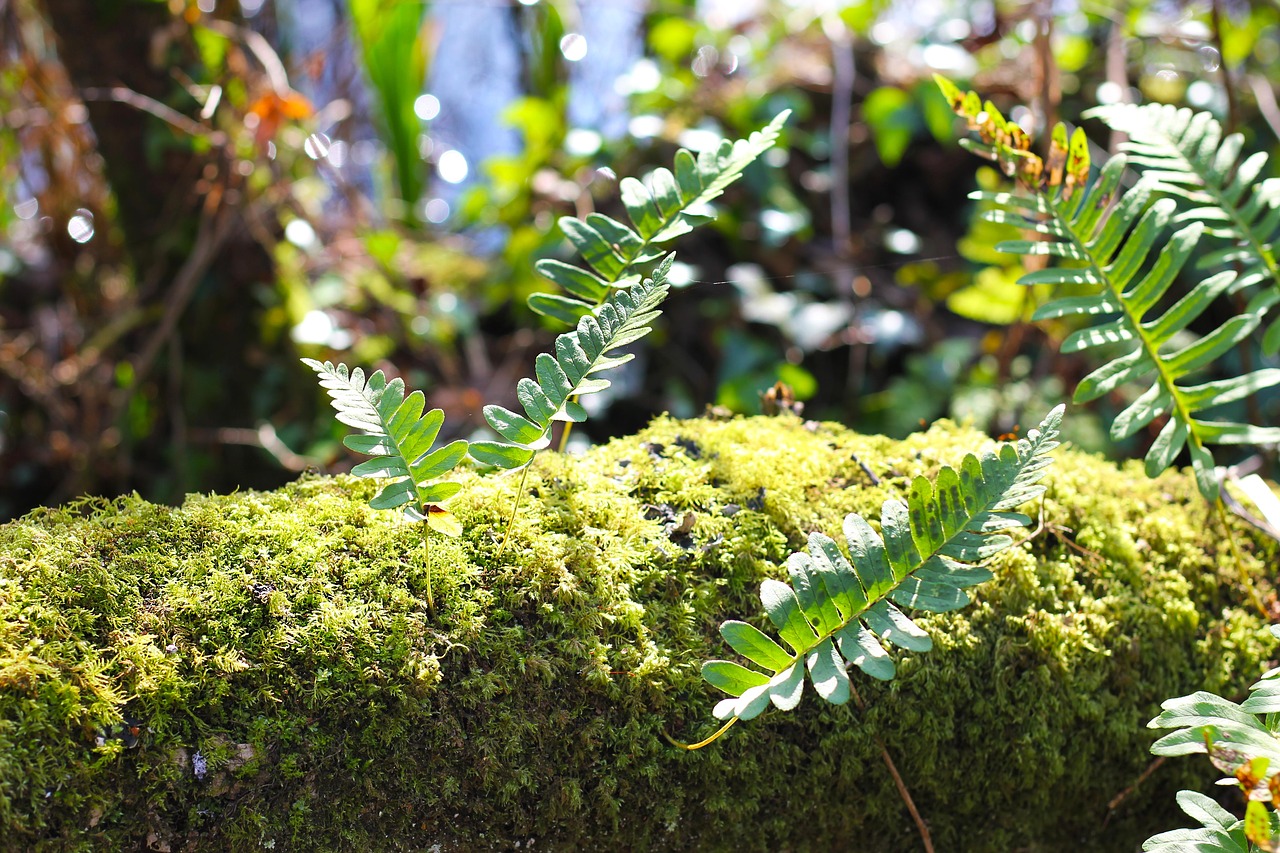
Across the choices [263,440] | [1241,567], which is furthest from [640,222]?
[263,440]

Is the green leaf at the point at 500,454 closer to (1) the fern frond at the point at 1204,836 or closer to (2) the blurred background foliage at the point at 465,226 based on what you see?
(1) the fern frond at the point at 1204,836

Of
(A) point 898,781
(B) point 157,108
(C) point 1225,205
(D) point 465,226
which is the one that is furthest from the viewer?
(D) point 465,226

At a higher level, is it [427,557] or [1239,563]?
[427,557]

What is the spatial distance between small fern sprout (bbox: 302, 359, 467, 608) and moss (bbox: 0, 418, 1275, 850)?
0.08 metres

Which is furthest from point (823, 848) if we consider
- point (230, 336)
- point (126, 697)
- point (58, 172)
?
point (58, 172)

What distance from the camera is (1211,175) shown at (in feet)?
4.94

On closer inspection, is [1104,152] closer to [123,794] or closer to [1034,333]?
[1034,333]

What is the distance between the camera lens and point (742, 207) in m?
3.29

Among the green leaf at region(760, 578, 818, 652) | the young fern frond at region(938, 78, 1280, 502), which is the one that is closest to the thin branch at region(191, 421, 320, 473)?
the green leaf at region(760, 578, 818, 652)

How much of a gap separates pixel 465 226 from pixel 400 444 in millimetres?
2986

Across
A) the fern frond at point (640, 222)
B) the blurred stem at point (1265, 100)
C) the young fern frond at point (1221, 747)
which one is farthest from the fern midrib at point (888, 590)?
the blurred stem at point (1265, 100)

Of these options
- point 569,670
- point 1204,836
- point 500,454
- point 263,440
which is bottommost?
point 263,440

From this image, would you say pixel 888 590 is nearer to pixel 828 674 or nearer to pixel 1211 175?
pixel 828 674

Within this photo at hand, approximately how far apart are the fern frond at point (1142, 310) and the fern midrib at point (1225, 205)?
108 mm
